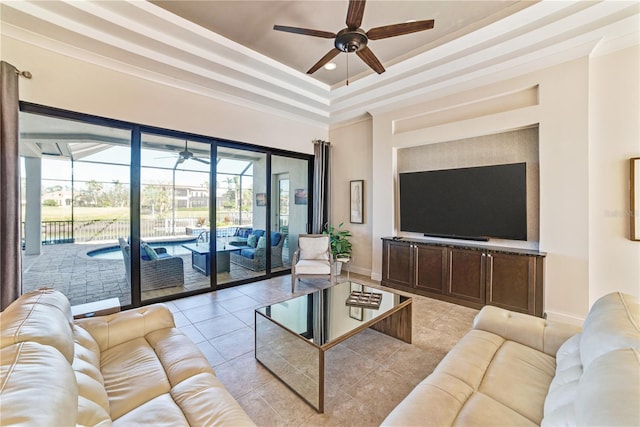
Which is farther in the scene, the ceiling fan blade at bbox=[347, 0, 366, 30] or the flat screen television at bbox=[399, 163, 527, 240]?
the flat screen television at bbox=[399, 163, 527, 240]

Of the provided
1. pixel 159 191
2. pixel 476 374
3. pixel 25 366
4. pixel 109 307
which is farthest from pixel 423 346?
pixel 159 191

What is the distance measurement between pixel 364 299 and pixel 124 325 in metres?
2.09

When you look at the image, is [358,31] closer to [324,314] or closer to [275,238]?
[324,314]

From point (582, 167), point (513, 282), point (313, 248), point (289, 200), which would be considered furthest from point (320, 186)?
point (582, 167)

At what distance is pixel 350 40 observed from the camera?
2439mm

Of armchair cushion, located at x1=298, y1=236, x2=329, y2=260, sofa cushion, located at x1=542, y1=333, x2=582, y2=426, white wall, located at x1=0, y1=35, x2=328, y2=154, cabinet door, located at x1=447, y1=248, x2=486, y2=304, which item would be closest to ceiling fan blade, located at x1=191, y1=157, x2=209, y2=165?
white wall, located at x1=0, y1=35, x2=328, y2=154

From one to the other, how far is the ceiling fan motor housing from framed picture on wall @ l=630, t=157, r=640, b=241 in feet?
10.3

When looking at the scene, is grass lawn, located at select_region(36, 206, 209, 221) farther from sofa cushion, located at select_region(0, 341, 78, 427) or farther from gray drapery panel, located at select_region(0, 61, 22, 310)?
sofa cushion, located at select_region(0, 341, 78, 427)

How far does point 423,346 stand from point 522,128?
3.14m

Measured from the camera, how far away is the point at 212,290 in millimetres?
4383

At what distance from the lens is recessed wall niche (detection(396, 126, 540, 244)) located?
3605 mm

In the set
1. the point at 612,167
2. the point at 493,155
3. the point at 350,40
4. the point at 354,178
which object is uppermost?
the point at 350,40

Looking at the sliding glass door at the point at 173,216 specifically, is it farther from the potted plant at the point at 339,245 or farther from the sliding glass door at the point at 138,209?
the potted plant at the point at 339,245

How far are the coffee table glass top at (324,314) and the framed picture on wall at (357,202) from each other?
2.50 m
